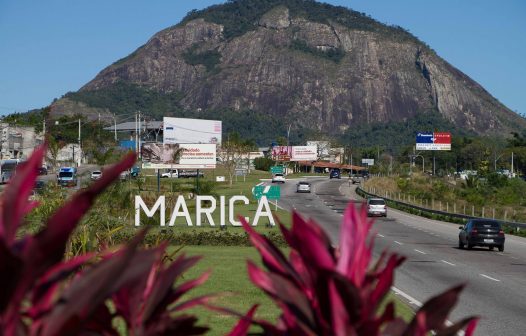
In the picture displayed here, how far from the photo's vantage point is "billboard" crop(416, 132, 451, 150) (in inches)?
4134

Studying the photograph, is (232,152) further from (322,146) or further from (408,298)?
(408,298)

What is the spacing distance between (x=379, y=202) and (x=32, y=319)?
58543 mm

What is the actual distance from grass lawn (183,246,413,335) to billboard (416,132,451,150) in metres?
78.1

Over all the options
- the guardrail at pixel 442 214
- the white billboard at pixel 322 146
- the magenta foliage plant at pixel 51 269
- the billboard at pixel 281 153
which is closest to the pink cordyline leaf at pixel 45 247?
the magenta foliage plant at pixel 51 269

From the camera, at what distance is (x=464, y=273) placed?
24.6 m

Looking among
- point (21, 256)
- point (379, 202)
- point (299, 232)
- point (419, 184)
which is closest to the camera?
point (21, 256)

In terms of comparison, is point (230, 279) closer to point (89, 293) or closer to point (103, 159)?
point (89, 293)

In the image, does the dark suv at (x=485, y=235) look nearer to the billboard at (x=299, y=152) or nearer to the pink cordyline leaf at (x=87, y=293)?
the pink cordyline leaf at (x=87, y=293)

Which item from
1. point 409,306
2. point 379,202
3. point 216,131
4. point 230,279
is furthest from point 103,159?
point 216,131

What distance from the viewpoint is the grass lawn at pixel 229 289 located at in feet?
43.4

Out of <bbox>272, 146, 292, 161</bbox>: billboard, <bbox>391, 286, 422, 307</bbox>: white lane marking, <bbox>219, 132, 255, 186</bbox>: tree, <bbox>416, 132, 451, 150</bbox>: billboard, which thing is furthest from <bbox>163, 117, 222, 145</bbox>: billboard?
<bbox>391, 286, 422, 307</bbox>: white lane marking

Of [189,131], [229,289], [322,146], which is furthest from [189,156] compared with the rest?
[322,146]

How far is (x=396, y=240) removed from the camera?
3841 cm

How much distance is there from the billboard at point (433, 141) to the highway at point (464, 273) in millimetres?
55992
